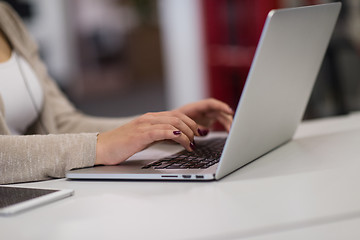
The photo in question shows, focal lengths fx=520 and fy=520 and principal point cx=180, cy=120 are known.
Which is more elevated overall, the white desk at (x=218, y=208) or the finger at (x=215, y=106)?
the white desk at (x=218, y=208)

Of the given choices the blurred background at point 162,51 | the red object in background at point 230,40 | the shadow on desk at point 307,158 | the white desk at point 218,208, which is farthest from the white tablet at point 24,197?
the red object in background at point 230,40

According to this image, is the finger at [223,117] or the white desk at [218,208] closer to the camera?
the white desk at [218,208]

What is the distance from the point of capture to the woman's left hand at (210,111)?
1.13 m

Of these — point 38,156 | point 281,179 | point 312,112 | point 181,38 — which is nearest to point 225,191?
point 281,179

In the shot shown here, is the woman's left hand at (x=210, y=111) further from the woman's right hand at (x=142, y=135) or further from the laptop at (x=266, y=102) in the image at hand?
the woman's right hand at (x=142, y=135)

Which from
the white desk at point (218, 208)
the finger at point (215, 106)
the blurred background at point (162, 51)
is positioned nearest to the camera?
the white desk at point (218, 208)

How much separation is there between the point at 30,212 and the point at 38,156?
0.65ft

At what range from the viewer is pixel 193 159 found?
2.84ft

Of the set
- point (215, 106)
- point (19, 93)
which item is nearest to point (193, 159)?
point (215, 106)

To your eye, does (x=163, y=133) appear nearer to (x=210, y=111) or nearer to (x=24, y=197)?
(x=24, y=197)

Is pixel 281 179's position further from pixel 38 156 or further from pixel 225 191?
pixel 38 156

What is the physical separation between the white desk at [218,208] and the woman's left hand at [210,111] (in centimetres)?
30

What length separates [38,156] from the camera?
0.85 m

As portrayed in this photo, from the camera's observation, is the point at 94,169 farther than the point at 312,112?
No
